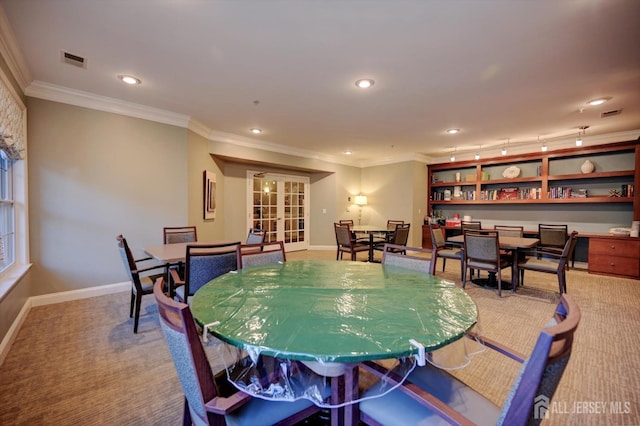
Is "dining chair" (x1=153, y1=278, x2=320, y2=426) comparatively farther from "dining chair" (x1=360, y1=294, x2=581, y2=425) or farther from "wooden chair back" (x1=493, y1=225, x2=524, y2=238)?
"wooden chair back" (x1=493, y1=225, x2=524, y2=238)

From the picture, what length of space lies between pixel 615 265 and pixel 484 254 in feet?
9.38

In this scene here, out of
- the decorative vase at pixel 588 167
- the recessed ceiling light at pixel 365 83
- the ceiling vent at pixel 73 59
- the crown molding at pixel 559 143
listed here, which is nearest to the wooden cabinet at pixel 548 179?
the decorative vase at pixel 588 167

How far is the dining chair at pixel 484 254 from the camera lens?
12.1ft

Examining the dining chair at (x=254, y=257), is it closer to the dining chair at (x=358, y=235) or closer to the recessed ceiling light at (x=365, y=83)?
the recessed ceiling light at (x=365, y=83)

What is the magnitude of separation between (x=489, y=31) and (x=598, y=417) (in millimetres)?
2716

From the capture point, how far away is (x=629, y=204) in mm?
5020

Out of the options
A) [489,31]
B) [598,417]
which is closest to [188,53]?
[489,31]

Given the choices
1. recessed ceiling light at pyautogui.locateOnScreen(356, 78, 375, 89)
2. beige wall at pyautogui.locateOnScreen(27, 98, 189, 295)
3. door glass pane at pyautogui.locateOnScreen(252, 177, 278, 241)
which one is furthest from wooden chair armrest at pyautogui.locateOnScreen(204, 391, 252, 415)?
door glass pane at pyautogui.locateOnScreen(252, 177, 278, 241)

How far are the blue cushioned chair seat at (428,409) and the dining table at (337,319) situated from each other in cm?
10

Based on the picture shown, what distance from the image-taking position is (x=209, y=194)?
501cm

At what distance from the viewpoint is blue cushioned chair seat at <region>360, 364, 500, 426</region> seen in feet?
3.30

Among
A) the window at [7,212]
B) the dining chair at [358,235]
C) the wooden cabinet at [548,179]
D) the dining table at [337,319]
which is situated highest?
the wooden cabinet at [548,179]

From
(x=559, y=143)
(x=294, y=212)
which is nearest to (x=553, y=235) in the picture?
(x=559, y=143)

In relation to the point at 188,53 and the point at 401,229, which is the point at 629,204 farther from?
the point at 188,53
